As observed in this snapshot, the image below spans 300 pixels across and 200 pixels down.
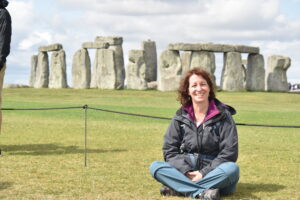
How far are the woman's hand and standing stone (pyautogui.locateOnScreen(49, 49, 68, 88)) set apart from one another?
111 ft

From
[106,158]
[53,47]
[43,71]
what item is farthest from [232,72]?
[106,158]

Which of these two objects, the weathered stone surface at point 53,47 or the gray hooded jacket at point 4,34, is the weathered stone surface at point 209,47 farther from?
the gray hooded jacket at point 4,34

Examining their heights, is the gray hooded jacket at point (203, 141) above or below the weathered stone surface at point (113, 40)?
below

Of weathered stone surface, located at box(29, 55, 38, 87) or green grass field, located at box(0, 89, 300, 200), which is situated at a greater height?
weathered stone surface, located at box(29, 55, 38, 87)

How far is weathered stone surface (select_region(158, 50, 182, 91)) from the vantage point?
3553 centimetres

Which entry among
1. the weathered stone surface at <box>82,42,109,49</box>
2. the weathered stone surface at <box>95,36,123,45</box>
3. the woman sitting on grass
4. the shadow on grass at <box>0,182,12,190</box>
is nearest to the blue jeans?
the woman sitting on grass

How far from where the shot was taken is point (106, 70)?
3788 centimetres

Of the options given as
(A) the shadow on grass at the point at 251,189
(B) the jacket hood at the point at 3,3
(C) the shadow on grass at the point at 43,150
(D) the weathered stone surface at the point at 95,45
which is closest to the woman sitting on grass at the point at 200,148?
(A) the shadow on grass at the point at 251,189

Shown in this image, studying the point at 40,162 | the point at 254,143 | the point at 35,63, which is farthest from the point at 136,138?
the point at 35,63

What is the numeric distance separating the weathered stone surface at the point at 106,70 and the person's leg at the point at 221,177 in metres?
30.8

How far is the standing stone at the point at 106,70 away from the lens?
37.5 meters

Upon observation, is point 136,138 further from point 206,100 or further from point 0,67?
point 206,100

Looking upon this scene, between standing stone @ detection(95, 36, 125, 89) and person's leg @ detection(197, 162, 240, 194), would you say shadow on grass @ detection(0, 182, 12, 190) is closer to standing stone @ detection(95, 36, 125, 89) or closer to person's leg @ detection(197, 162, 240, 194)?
person's leg @ detection(197, 162, 240, 194)

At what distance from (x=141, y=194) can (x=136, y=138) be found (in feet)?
21.2
